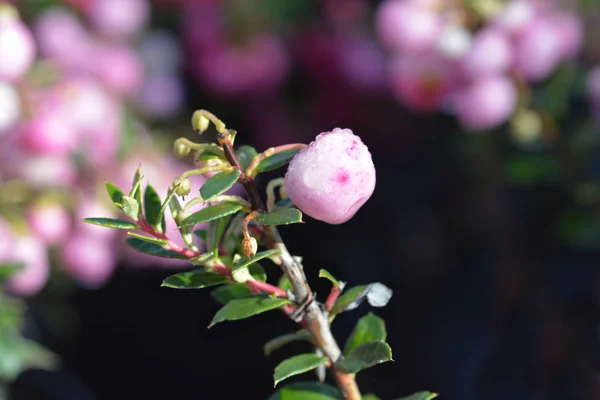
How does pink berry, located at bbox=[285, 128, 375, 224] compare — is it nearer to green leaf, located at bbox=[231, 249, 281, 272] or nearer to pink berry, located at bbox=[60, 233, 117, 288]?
green leaf, located at bbox=[231, 249, 281, 272]

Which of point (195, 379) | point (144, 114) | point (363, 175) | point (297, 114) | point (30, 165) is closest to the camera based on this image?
point (363, 175)

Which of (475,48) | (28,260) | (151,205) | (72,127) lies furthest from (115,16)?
(151,205)

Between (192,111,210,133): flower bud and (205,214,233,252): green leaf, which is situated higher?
(192,111,210,133): flower bud

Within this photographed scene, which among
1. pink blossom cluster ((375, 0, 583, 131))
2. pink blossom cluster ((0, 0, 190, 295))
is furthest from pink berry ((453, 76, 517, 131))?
pink blossom cluster ((0, 0, 190, 295))

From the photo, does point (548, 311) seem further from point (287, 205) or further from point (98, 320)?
point (98, 320)

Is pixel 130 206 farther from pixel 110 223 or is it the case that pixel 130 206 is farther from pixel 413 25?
pixel 413 25

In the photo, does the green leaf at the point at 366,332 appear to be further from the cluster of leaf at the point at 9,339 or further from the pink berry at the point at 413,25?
the pink berry at the point at 413,25

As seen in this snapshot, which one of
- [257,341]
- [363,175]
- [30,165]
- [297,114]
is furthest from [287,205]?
[297,114]
